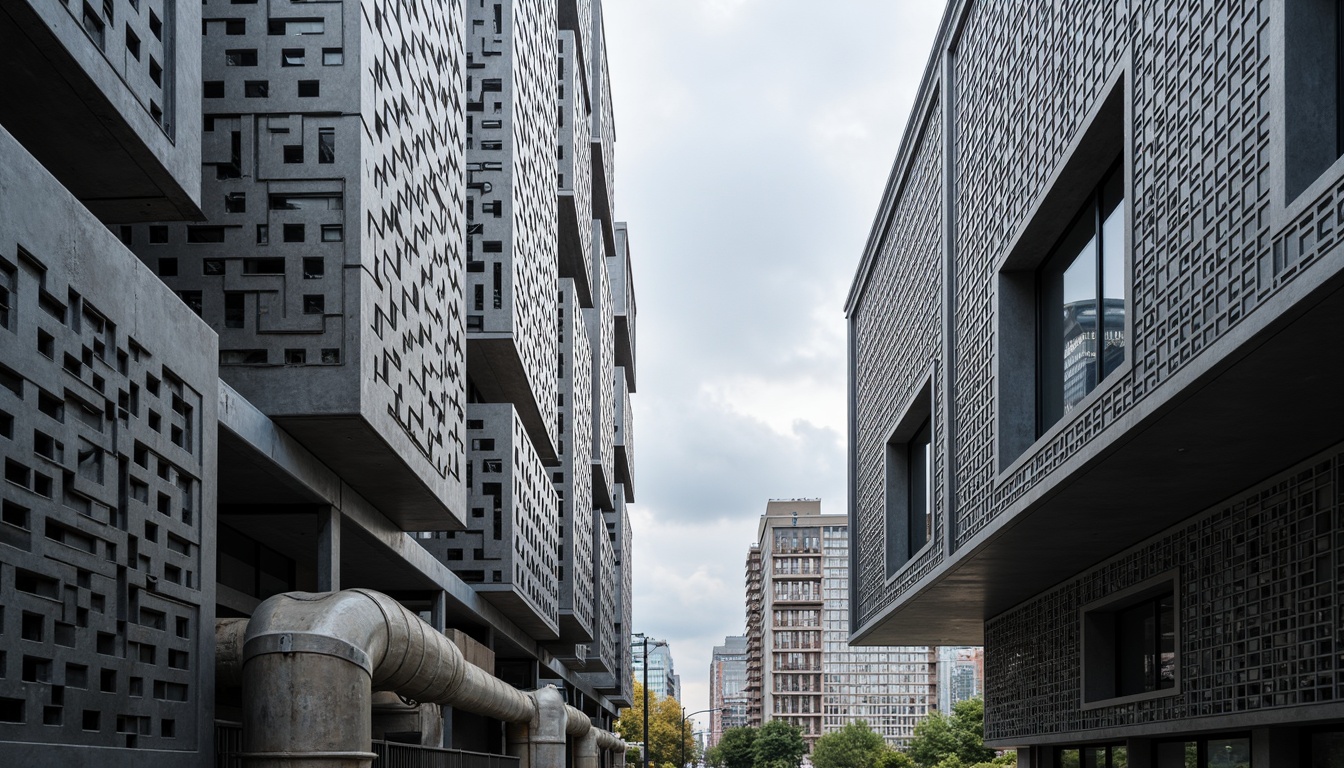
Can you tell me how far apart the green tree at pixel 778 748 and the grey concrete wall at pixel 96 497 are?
4469 inches

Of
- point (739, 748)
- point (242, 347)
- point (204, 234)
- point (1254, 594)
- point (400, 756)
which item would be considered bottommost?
point (739, 748)

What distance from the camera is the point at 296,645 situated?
46.0 ft

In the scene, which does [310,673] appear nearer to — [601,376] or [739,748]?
[601,376]

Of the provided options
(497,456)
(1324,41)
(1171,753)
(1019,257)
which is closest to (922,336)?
(1019,257)

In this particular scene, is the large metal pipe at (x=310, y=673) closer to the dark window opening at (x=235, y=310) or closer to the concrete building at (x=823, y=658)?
the dark window opening at (x=235, y=310)

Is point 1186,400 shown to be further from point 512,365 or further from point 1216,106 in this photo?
point 512,365

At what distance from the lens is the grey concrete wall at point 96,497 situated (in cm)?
1021

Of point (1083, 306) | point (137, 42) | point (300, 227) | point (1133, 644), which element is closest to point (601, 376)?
point (1133, 644)

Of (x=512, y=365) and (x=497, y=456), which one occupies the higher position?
(x=512, y=365)

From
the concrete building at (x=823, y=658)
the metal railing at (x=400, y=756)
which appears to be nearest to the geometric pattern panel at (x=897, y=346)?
the metal railing at (x=400, y=756)

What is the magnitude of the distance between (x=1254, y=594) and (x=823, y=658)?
136094 mm

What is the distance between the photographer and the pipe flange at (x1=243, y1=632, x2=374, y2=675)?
14.0 m

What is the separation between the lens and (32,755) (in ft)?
32.9

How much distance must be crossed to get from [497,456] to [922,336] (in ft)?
40.7
